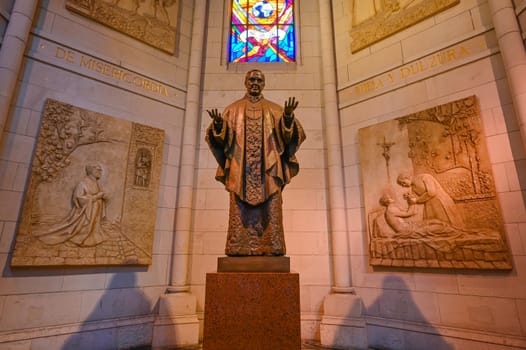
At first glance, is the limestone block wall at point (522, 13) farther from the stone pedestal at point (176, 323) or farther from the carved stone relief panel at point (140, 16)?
the stone pedestal at point (176, 323)

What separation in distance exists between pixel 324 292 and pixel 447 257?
1.91 metres

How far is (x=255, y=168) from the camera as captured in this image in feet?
8.54

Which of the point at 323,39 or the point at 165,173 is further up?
the point at 323,39

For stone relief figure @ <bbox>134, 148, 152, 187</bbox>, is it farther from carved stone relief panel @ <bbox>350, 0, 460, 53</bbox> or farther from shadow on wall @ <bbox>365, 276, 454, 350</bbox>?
carved stone relief panel @ <bbox>350, 0, 460, 53</bbox>

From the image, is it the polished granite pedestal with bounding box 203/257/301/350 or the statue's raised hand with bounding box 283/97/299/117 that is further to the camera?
the statue's raised hand with bounding box 283/97/299/117

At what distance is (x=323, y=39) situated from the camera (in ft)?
19.5

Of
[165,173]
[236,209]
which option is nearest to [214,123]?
[236,209]

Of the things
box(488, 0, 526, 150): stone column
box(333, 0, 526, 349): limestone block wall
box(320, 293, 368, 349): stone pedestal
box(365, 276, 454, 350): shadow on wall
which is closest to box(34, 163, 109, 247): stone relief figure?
box(320, 293, 368, 349): stone pedestal

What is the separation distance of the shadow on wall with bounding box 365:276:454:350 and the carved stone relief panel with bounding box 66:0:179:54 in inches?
220

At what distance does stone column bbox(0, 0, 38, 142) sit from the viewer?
150 inches

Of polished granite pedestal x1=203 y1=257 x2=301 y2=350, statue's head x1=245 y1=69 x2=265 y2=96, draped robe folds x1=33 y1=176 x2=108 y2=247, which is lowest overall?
polished granite pedestal x1=203 y1=257 x2=301 y2=350

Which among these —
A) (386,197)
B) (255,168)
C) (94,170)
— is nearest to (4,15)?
(94,170)

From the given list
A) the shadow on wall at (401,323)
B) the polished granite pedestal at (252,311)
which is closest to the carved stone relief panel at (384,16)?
the shadow on wall at (401,323)

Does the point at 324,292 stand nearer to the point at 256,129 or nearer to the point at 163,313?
the point at 163,313
